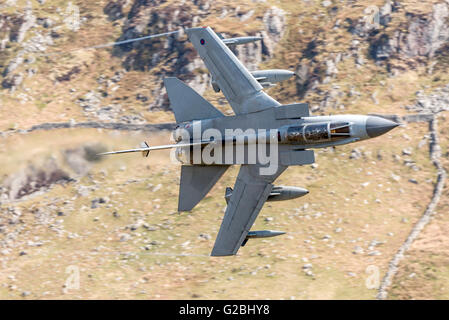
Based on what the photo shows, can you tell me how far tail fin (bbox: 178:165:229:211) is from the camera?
35500 mm

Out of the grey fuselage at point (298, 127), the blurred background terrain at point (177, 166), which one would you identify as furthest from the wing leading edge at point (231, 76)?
the blurred background terrain at point (177, 166)

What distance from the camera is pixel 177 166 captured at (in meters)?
52.2

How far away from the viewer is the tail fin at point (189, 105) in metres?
35.4

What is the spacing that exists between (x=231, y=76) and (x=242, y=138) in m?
4.27

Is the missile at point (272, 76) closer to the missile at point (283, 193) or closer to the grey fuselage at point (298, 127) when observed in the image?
the grey fuselage at point (298, 127)

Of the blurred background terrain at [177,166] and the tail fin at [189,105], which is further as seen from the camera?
the blurred background terrain at [177,166]

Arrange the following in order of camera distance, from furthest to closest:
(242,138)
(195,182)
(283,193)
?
1. (195,182)
2. (283,193)
3. (242,138)

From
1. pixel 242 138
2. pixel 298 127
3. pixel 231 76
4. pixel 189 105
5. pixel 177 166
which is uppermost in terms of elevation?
pixel 231 76

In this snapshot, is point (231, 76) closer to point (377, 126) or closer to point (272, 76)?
point (272, 76)

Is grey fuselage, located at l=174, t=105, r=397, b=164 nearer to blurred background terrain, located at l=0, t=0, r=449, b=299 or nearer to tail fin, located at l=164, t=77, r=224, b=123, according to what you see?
tail fin, located at l=164, t=77, r=224, b=123

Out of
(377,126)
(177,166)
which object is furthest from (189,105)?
(177,166)

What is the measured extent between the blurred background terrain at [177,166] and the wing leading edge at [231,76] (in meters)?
13.8
